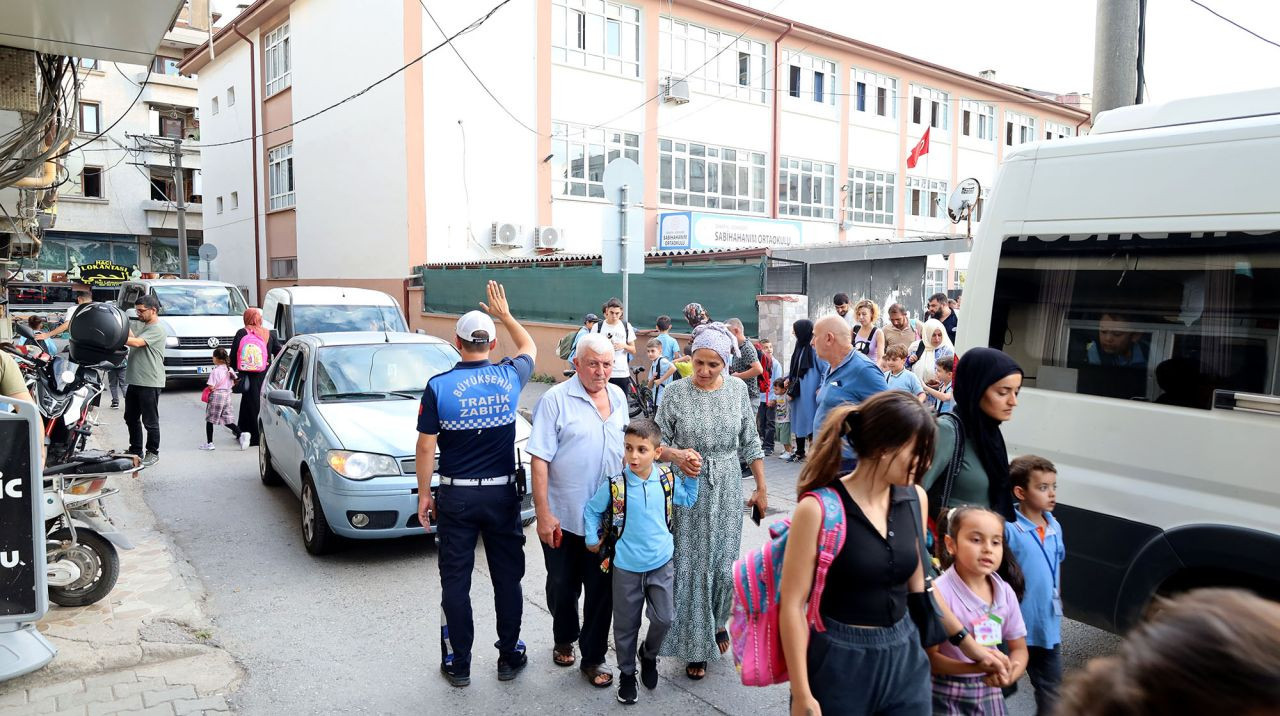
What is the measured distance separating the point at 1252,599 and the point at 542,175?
22.9 metres

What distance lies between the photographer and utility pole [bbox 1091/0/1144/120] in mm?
7043

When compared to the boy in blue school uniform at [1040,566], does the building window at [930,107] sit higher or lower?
higher

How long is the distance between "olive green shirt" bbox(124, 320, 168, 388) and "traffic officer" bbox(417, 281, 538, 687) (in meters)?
6.07

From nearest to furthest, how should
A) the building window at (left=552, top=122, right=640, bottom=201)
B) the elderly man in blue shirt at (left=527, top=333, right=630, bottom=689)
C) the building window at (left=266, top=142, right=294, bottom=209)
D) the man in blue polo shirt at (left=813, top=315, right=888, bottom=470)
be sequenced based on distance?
the elderly man in blue shirt at (left=527, top=333, right=630, bottom=689), the man in blue polo shirt at (left=813, top=315, right=888, bottom=470), the building window at (left=552, top=122, right=640, bottom=201), the building window at (left=266, top=142, right=294, bottom=209)

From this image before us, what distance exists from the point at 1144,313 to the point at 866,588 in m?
2.16

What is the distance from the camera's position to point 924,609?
2650mm

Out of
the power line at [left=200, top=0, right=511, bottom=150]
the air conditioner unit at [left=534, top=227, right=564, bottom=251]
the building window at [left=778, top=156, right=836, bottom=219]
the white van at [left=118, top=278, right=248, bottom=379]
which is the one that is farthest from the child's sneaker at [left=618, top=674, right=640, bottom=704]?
the building window at [left=778, top=156, right=836, bottom=219]

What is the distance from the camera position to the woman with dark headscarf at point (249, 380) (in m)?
10.2

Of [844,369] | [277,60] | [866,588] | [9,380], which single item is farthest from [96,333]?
[277,60]

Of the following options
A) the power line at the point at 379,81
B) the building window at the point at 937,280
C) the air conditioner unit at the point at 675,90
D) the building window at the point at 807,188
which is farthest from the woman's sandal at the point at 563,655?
the building window at the point at 937,280

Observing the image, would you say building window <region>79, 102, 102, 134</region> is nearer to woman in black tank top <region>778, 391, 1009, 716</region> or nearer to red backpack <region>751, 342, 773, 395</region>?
red backpack <region>751, 342, 773, 395</region>

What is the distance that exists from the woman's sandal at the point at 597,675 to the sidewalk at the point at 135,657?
1.71 metres

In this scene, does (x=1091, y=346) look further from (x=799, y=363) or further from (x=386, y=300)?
(x=386, y=300)

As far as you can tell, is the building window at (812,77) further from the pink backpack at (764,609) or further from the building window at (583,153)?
the pink backpack at (764,609)
